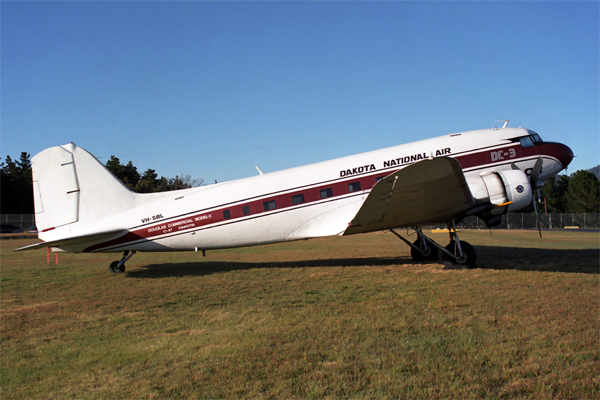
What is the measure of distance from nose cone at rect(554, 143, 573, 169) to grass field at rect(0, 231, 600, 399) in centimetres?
343

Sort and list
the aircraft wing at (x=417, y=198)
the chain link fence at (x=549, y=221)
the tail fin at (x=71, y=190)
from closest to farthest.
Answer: the aircraft wing at (x=417, y=198) < the tail fin at (x=71, y=190) < the chain link fence at (x=549, y=221)

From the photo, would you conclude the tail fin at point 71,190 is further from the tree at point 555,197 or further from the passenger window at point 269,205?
the tree at point 555,197

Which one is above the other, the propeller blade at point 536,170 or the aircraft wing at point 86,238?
the propeller blade at point 536,170

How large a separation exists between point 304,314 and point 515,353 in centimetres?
326

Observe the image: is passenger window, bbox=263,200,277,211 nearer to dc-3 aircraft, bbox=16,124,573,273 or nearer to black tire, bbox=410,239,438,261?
dc-3 aircraft, bbox=16,124,573,273

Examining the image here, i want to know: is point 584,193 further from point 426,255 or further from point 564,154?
point 426,255

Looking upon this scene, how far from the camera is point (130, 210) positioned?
12.2 m

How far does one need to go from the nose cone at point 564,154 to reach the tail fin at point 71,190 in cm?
1311

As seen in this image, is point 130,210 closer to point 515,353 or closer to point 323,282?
point 323,282

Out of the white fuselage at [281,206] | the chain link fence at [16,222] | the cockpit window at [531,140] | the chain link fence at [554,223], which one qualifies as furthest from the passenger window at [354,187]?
the chain link fence at [16,222]

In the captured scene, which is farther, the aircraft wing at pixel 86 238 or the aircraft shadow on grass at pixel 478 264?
the aircraft shadow on grass at pixel 478 264

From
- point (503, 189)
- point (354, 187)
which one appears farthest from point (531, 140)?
point (354, 187)

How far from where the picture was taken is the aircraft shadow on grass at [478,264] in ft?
37.9

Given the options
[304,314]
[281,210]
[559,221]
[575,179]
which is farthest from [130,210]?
[575,179]
